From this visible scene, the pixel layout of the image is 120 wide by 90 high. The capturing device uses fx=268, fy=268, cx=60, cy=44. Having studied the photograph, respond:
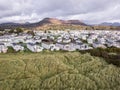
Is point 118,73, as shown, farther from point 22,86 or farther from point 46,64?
point 22,86

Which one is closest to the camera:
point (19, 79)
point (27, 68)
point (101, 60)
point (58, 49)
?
point (19, 79)

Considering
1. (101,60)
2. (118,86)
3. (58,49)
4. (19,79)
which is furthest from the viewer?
(58,49)

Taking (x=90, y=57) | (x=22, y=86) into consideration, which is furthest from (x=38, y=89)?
(x=90, y=57)

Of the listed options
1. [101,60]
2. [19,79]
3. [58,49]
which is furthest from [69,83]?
[58,49]

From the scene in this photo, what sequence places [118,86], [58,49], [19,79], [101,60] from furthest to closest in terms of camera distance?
[58,49] → [101,60] → [19,79] → [118,86]

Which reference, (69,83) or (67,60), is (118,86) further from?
(67,60)

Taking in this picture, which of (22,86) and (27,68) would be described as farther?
(27,68)
